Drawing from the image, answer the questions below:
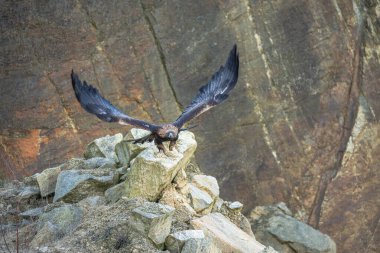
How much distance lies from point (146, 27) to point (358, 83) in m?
6.45

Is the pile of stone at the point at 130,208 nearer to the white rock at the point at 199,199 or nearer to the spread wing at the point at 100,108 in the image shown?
the white rock at the point at 199,199

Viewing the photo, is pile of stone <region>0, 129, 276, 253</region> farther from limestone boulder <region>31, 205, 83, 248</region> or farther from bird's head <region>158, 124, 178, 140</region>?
bird's head <region>158, 124, 178, 140</region>

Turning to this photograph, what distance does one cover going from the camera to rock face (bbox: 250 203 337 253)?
1933 cm

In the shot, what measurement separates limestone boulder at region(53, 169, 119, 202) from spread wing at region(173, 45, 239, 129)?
150 cm

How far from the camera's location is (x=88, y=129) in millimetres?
20234

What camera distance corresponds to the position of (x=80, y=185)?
11180mm

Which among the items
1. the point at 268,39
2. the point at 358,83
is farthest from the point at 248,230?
the point at 358,83

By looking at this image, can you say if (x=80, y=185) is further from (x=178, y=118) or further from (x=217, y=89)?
(x=217, y=89)

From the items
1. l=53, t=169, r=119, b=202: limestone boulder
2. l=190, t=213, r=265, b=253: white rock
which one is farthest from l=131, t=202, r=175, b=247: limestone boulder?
l=53, t=169, r=119, b=202: limestone boulder

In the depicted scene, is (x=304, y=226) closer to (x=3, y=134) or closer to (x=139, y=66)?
(x=139, y=66)

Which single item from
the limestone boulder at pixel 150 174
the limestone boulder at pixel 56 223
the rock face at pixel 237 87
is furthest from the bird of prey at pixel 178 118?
the rock face at pixel 237 87

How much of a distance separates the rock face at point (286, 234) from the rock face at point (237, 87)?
0.70 metres

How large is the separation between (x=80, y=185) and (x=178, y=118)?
5.52ft

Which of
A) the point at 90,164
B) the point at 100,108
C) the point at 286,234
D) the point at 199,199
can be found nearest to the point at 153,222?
the point at 199,199
